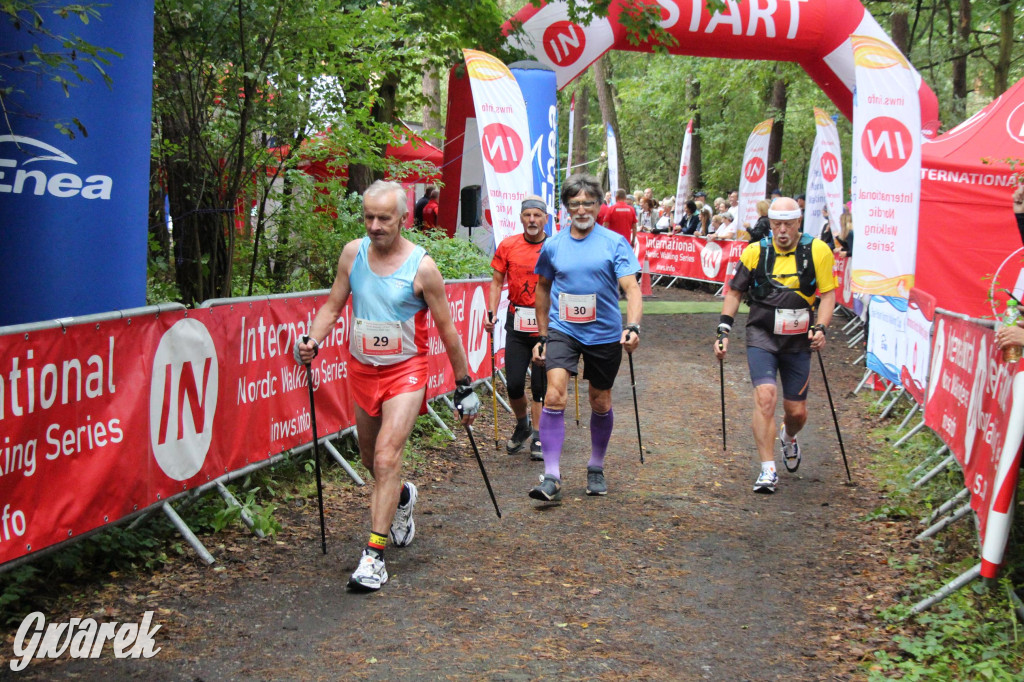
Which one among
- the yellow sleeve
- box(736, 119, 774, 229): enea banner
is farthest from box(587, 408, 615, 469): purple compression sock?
box(736, 119, 774, 229): enea banner

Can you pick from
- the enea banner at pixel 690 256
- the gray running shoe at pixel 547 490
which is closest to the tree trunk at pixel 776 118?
the enea banner at pixel 690 256

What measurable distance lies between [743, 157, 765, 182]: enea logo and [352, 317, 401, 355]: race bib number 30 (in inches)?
678

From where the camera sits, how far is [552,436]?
7.13 m

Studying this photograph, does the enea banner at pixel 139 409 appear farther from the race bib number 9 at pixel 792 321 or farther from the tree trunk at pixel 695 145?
the tree trunk at pixel 695 145

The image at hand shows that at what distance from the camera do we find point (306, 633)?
464 cm

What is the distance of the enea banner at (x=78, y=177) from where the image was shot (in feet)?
17.7

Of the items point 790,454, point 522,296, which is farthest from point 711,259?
point 522,296

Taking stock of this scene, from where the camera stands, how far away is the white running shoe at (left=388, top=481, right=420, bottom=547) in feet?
19.7

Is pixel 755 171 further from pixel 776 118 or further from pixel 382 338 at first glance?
pixel 382 338

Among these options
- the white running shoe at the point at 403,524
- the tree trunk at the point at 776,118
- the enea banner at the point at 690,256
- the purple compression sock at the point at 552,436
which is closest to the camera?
the white running shoe at the point at 403,524

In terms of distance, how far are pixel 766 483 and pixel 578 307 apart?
6.76 feet

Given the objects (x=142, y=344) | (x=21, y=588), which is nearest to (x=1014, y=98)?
(x=142, y=344)

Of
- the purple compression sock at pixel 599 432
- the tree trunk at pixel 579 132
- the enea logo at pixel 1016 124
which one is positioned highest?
the tree trunk at pixel 579 132

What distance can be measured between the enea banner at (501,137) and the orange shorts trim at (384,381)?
4.57 metres
